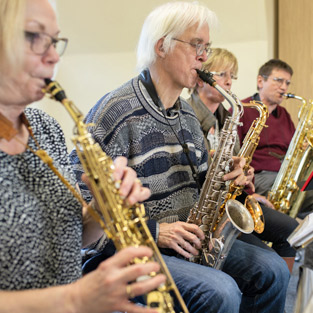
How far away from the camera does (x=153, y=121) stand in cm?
175

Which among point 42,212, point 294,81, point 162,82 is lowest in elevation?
point 42,212

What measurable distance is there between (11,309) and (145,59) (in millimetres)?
1237

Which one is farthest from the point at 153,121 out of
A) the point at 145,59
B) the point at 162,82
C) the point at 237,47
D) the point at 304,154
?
the point at 237,47

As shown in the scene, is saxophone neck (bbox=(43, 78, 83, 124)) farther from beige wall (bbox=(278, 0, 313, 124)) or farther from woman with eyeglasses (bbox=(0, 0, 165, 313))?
beige wall (bbox=(278, 0, 313, 124))

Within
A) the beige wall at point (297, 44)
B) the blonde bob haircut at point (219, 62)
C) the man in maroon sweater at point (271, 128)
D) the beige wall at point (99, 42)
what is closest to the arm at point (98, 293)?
the blonde bob haircut at point (219, 62)

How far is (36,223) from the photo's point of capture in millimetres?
1068

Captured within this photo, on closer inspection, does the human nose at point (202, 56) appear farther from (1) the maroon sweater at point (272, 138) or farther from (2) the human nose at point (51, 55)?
(1) the maroon sweater at point (272, 138)

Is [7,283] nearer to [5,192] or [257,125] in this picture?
[5,192]

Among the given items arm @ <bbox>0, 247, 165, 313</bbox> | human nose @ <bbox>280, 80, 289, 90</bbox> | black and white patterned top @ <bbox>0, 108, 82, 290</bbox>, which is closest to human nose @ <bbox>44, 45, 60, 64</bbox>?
black and white patterned top @ <bbox>0, 108, 82, 290</bbox>

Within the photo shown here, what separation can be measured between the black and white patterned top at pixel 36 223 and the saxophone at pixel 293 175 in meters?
1.87

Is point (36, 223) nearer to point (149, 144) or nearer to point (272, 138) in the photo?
point (149, 144)

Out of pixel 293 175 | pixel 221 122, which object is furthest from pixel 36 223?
pixel 293 175

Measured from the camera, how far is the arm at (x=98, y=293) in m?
0.88

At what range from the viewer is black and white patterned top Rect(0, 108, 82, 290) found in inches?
40.1
